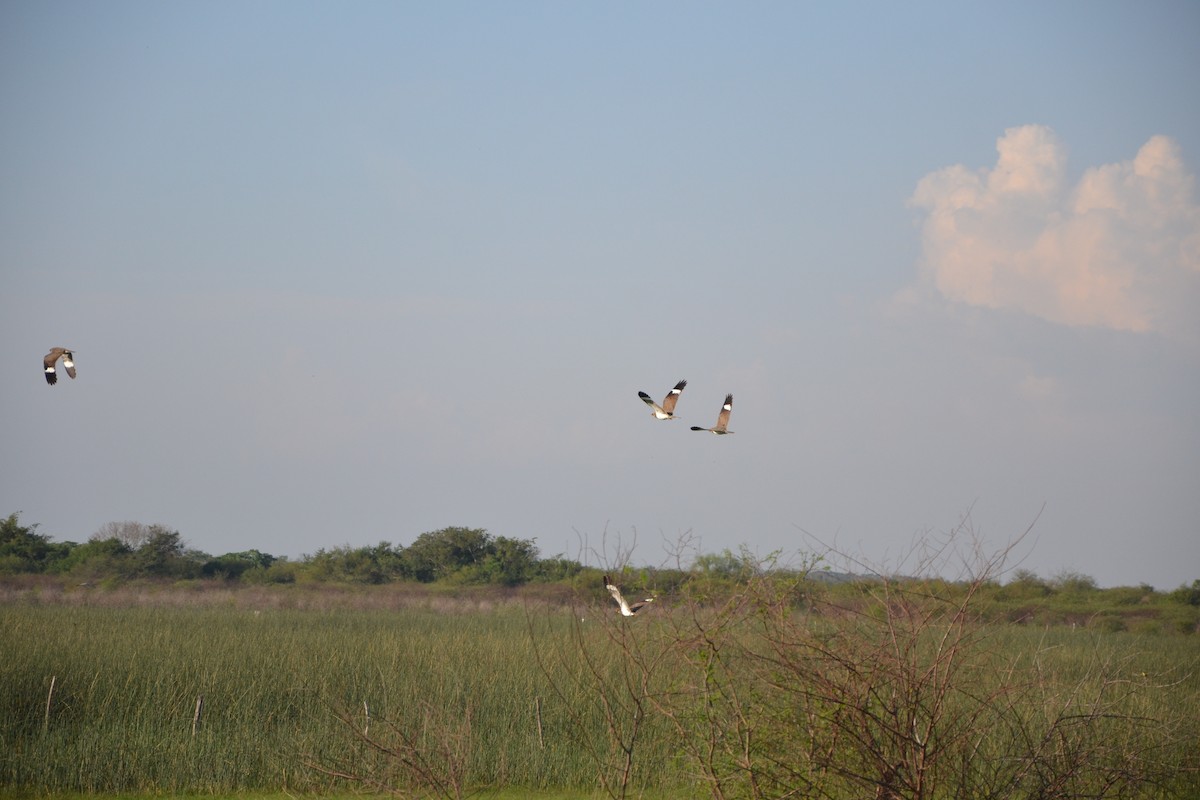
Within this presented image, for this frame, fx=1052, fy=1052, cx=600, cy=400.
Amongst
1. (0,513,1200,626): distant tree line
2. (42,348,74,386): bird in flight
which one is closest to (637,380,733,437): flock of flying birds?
(42,348,74,386): bird in flight

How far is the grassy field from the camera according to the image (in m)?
10.8

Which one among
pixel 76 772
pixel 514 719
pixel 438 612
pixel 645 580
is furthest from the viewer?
pixel 438 612

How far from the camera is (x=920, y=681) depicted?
489cm

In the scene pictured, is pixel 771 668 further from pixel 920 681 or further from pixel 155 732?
pixel 155 732

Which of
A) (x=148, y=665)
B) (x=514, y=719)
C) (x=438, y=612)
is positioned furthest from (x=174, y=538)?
(x=514, y=719)

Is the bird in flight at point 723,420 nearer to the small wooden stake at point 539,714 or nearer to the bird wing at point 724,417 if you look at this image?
the bird wing at point 724,417

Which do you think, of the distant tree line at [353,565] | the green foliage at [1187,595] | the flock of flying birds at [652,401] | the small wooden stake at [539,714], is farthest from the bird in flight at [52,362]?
the green foliage at [1187,595]

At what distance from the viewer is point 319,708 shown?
13.6m

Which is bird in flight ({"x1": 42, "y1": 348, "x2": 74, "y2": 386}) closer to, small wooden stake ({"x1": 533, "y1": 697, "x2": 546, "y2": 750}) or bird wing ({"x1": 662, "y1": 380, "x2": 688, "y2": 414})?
bird wing ({"x1": 662, "y1": 380, "x2": 688, "y2": 414})

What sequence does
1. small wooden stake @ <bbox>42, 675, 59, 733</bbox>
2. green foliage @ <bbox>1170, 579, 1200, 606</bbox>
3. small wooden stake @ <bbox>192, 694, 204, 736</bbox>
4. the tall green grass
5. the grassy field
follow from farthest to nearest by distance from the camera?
green foliage @ <bbox>1170, 579, 1200, 606</bbox>
small wooden stake @ <bbox>192, 694, 204, 736</bbox>
small wooden stake @ <bbox>42, 675, 59, 733</bbox>
the tall green grass
the grassy field

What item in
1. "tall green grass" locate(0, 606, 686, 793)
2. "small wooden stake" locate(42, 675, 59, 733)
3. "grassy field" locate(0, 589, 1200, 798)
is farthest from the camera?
"small wooden stake" locate(42, 675, 59, 733)

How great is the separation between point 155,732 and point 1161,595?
34972 mm

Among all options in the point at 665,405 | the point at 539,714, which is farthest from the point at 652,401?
the point at 539,714

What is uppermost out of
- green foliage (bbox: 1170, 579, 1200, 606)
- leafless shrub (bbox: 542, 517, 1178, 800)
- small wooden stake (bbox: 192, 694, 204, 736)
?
green foliage (bbox: 1170, 579, 1200, 606)
